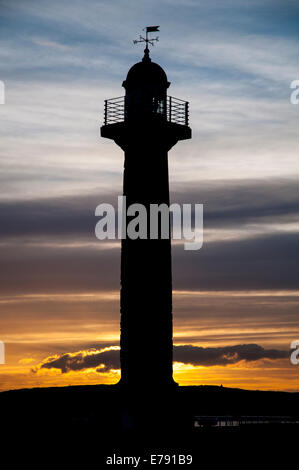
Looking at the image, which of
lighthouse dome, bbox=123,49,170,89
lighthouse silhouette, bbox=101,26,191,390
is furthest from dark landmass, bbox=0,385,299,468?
lighthouse dome, bbox=123,49,170,89

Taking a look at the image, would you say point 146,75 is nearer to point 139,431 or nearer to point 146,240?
point 146,240

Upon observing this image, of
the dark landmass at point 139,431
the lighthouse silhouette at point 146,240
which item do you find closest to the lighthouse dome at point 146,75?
the lighthouse silhouette at point 146,240

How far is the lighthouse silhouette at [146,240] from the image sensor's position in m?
40.3

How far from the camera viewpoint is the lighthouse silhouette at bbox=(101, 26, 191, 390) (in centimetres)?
4034

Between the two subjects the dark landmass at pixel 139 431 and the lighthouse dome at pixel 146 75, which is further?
the lighthouse dome at pixel 146 75

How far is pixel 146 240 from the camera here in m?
41.0

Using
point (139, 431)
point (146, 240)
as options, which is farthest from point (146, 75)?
point (139, 431)

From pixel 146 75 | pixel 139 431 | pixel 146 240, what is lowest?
pixel 139 431

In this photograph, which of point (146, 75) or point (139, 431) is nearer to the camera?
point (139, 431)

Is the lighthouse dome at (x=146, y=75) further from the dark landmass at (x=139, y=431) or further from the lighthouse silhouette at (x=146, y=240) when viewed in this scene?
the dark landmass at (x=139, y=431)
